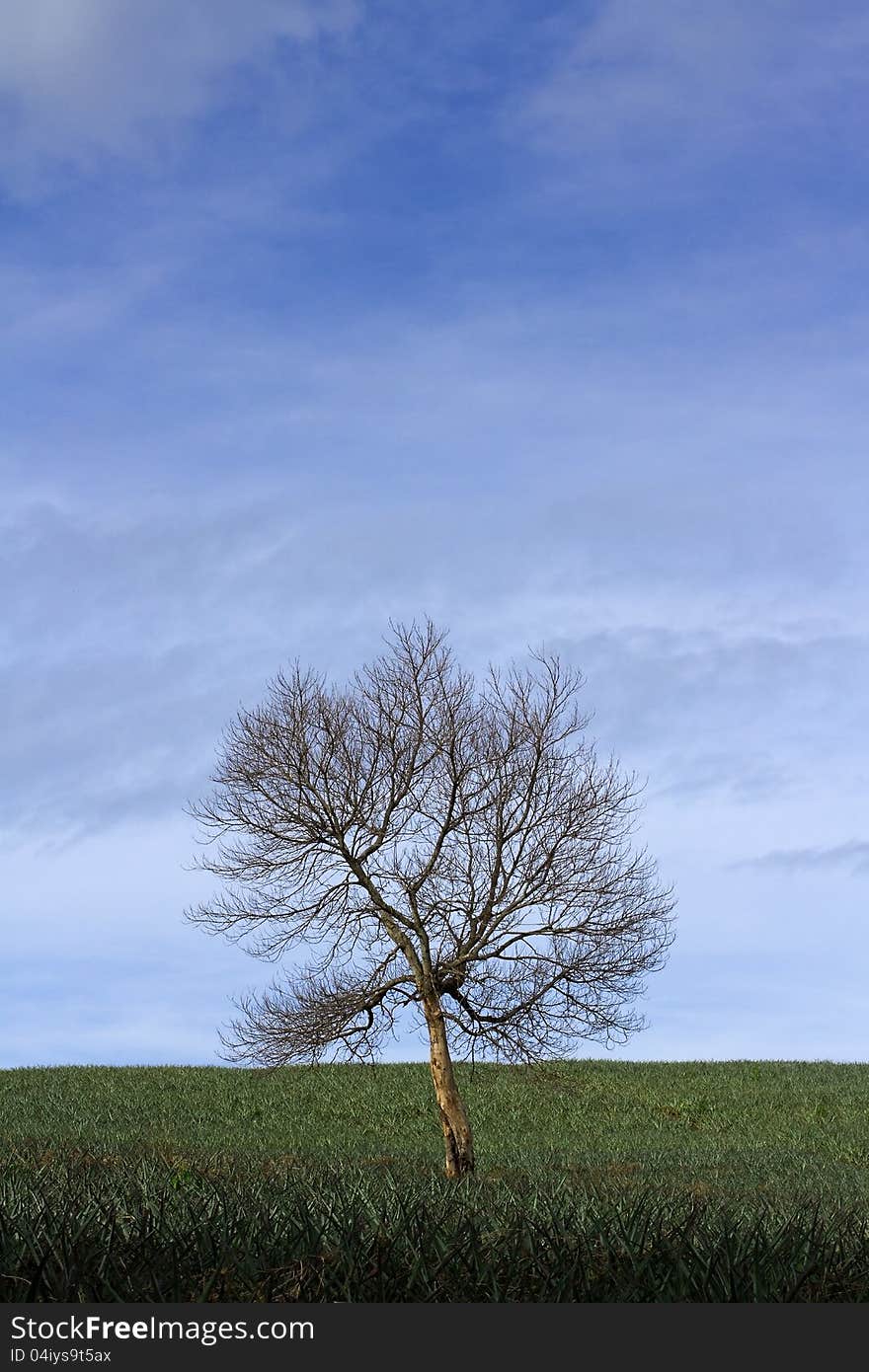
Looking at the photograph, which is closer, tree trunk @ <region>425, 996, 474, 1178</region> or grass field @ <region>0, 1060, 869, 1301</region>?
grass field @ <region>0, 1060, 869, 1301</region>

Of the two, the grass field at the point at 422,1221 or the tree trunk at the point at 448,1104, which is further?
the tree trunk at the point at 448,1104

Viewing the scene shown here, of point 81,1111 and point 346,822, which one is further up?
point 346,822

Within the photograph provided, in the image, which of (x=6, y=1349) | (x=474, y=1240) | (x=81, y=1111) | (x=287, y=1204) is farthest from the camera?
(x=81, y=1111)

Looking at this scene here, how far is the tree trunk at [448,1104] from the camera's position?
15992 mm

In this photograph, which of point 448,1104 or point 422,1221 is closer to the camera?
point 422,1221

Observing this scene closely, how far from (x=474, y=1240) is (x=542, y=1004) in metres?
11.6

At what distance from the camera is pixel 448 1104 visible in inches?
635

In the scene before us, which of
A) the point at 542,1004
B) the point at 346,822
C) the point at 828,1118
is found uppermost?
the point at 346,822

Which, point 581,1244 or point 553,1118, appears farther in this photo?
point 553,1118

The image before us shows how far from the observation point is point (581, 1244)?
5.52 m

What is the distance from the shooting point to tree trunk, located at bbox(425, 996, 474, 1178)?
15992 mm

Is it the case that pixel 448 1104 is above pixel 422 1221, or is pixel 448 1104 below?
above

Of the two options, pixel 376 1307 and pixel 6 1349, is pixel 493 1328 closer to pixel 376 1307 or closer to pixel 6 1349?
pixel 376 1307

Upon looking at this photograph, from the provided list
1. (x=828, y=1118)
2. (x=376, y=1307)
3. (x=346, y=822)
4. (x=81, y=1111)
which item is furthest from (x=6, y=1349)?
(x=828, y=1118)
